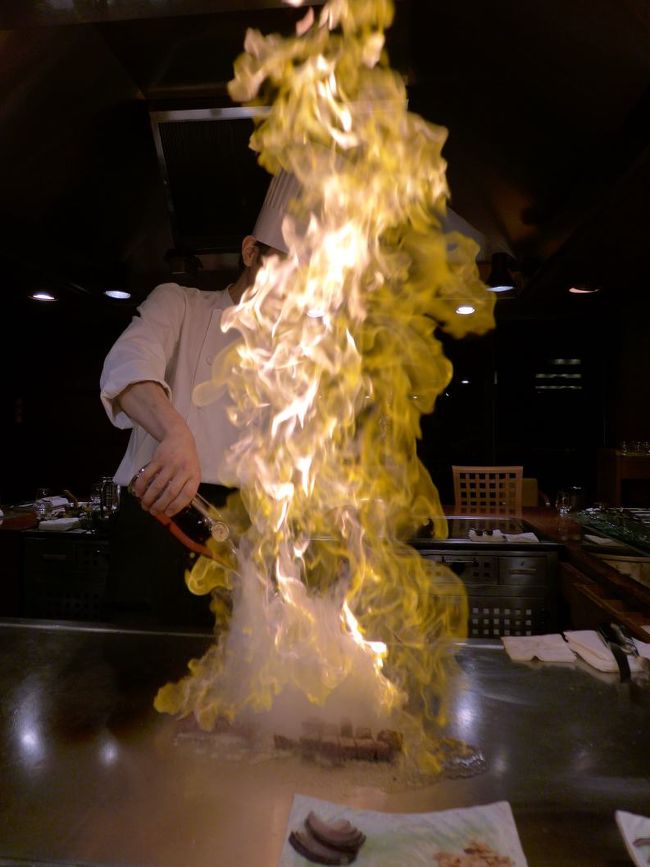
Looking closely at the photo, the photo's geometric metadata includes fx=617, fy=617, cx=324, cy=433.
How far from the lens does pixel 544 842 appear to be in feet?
3.39

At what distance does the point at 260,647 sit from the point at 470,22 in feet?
11.9

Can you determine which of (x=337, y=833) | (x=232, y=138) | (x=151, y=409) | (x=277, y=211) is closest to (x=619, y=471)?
(x=232, y=138)

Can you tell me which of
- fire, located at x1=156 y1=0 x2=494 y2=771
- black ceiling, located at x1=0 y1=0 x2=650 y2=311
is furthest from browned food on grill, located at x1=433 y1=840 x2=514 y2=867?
black ceiling, located at x1=0 y1=0 x2=650 y2=311

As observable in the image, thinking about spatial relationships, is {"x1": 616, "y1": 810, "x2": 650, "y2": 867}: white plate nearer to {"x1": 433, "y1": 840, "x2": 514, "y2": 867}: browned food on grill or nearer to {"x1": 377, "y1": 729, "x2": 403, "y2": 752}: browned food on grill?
{"x1": 433, "y1": 840, "x2": 514, "y2": 867}: browned food on grill

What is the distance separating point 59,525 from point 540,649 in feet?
10.6

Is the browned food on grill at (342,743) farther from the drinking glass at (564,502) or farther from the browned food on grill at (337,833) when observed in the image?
the drinking glass at (564,502)

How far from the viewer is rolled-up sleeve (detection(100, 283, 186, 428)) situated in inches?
75.2

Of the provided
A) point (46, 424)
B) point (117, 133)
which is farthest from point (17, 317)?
point (117, 133)

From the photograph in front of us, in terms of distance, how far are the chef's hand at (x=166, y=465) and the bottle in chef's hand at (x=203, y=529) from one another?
0.03m

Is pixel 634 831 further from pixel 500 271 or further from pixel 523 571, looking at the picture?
pixel 500 271

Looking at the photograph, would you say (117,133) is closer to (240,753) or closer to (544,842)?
(240,753)

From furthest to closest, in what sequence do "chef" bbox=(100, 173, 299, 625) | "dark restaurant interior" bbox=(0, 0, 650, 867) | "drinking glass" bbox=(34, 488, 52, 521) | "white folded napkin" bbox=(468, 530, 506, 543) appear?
"drinking glass" bbox=(34, 488, 52, 521), "white folded napkin" bbox=(468, 530, 506, 543), "chef" bbox=(100, 173, 299, 625), "dark restaurant interior" bbox=(0, 0, 650, 867)

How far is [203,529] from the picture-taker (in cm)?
190

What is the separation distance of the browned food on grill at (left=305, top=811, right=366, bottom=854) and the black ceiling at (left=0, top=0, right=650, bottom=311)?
7.95 feet
